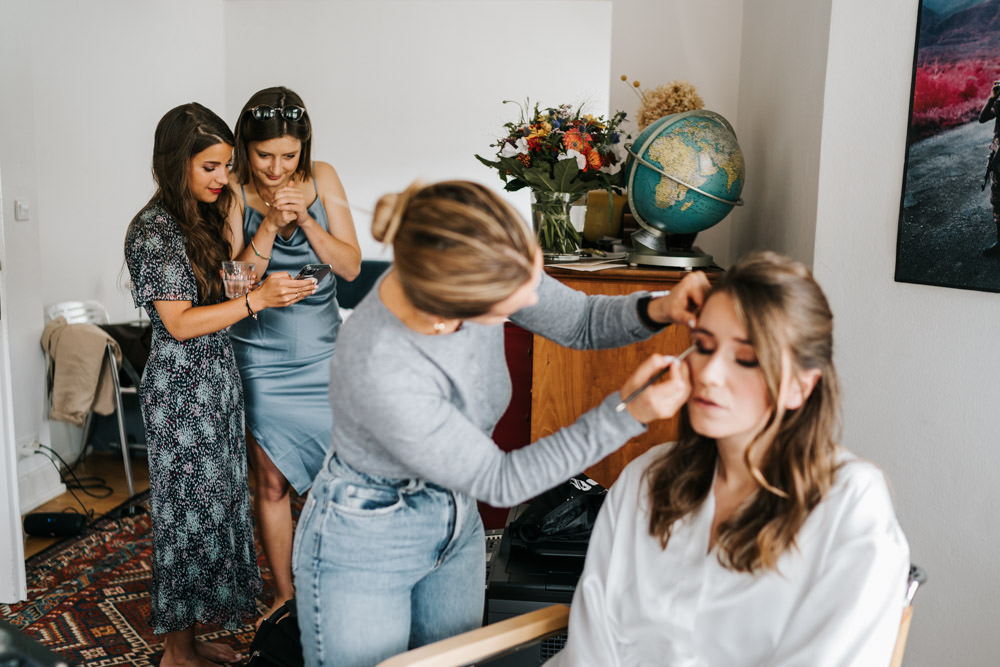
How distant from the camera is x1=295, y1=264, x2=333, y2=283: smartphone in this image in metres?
2.23

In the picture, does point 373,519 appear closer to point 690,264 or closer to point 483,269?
point 483,269

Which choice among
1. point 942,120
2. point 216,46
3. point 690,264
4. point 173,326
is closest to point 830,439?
point 942,120

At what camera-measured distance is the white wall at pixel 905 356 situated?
1.82 meters

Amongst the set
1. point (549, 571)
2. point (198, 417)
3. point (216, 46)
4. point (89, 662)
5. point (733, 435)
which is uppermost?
point (216, 46)

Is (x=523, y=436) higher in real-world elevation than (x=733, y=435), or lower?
lower

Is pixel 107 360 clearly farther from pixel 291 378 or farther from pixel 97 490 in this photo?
pixel 291 378

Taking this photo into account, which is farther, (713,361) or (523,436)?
(523,436)

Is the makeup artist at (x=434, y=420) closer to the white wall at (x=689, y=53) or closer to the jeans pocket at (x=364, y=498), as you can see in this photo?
the jeans pocket at (x=364, y=498)

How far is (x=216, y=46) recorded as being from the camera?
6.86 m

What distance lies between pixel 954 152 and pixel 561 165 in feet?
3.43

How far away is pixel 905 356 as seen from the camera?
6.40 feet

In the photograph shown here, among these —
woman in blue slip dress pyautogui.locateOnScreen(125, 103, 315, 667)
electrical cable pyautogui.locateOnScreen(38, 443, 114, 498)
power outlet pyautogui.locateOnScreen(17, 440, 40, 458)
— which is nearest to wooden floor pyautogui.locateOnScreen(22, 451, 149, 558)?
electrical cable pyautogui.locateOnScreen(38, 443, 114, 498)

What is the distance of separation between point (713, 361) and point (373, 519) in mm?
567

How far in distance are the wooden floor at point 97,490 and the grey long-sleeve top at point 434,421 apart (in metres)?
2.53
